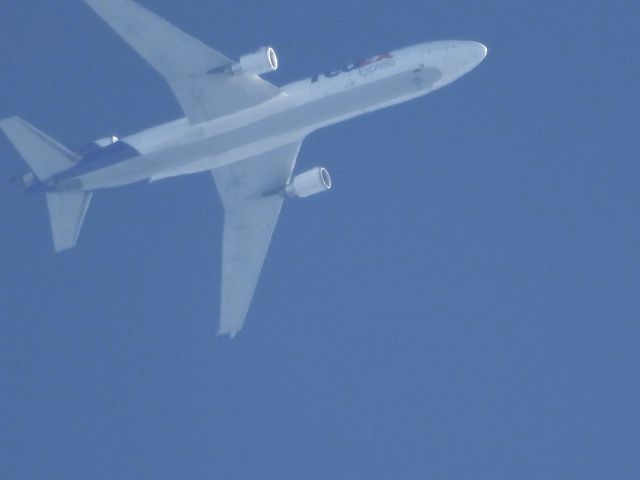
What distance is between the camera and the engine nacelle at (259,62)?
155ft

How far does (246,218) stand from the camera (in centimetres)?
5219

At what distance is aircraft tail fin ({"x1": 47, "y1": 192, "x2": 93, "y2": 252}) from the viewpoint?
50.0m

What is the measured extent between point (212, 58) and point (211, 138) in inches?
108

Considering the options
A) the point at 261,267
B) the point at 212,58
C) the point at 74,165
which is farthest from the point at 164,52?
the point at 261,267

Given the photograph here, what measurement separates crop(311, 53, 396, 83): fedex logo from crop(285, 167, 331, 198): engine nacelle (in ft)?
11.5

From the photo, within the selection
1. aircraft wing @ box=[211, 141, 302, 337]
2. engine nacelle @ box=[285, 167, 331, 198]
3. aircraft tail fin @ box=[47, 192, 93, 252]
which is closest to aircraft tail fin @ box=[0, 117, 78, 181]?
aircraft tail fin @ box=[47, 192, 93, 252]

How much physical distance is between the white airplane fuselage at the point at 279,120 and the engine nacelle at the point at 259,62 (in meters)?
1.26

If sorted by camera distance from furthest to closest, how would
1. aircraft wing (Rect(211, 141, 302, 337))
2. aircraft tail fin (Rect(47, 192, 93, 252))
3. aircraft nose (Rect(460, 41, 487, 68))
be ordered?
aircraft wing (Rect(211, 141, 302, 337)) < aircraft tail fin (Rect(47, 192, 93, 252)) < aircraft nose (Rect(460, 41, 487, 68))

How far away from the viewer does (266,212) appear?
52094 mm

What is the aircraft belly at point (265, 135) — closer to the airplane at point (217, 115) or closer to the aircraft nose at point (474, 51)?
the airplane at point (217, 115)

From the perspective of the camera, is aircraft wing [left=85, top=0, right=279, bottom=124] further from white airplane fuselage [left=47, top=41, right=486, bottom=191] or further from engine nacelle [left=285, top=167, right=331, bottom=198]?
engine nacelle [left=285, top=167, right=331, bottom=198]

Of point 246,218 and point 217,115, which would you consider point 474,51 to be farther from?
point 246,218

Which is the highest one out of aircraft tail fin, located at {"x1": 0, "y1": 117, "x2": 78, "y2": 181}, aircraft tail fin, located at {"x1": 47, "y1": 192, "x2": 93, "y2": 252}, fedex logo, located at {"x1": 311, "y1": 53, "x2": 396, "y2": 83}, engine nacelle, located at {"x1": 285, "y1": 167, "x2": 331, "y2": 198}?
aircraft tail fin, located at {"x1": 0, "y1": 117, "x2": 78, "y2": 181}

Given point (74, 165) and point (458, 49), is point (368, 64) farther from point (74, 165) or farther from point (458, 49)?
point (74, 165)
